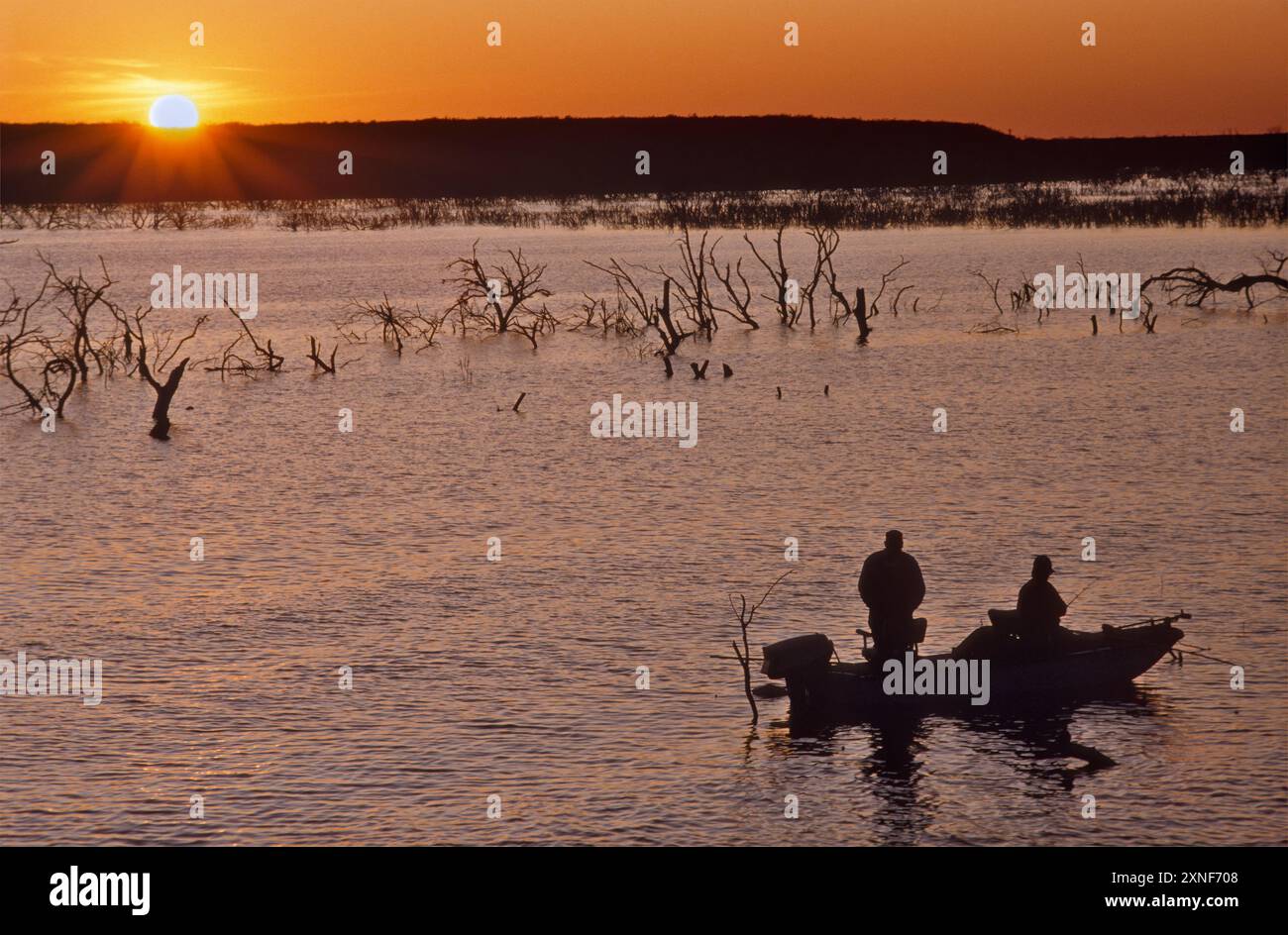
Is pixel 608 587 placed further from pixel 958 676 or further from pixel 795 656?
pixel 958 676

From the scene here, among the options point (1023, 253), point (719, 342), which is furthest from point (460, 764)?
point (1023, 253)

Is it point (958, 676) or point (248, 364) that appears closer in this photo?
point (958, 676)

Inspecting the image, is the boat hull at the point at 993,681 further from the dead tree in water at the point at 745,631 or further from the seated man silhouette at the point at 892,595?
the dead tree in water at the point at 745,631

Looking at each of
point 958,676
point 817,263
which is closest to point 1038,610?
point 958,676

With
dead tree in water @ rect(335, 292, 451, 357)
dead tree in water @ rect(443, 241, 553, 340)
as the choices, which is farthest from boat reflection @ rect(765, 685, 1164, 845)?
dead tree in water @ rect(335, 292, 451, 357)

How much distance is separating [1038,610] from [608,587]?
Answer: 9.46 metres

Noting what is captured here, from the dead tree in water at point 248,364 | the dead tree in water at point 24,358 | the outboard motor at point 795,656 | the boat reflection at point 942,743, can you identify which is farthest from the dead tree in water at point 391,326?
the boat reflection at point 942,743

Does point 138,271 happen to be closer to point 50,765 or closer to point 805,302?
point 805,302

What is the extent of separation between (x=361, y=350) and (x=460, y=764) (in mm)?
47972

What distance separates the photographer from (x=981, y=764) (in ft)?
63.5

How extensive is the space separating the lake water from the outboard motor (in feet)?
2.90

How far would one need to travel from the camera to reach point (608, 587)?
1117 inches

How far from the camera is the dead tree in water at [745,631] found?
68.5ft
